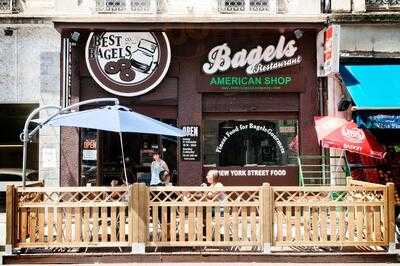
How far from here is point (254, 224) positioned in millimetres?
8852

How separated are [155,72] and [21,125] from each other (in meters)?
3.75

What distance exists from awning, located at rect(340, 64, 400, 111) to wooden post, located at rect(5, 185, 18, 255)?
24.8ft

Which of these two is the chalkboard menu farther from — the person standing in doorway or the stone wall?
the stone wall

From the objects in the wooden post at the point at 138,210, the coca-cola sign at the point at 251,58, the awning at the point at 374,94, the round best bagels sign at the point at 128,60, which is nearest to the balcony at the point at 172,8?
the round best bagels sign at the point at 128,60

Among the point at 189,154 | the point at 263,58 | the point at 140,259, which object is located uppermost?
the point at 263,58

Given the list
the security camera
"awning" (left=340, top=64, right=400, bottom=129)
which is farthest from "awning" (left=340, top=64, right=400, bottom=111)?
the security camera

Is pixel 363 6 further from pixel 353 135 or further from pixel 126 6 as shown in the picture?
pixel 126 6

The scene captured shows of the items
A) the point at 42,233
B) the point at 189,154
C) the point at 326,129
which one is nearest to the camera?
the point at 42,233

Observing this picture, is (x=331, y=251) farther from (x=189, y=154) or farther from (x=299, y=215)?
(x=189, y=154)

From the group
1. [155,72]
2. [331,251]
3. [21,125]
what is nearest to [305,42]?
[155,72]

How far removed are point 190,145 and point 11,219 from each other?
593 cm

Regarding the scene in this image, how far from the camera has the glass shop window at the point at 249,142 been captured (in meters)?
14.0

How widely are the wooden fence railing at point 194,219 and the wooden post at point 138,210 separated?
0.05 feet

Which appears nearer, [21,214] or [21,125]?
[21,214]
